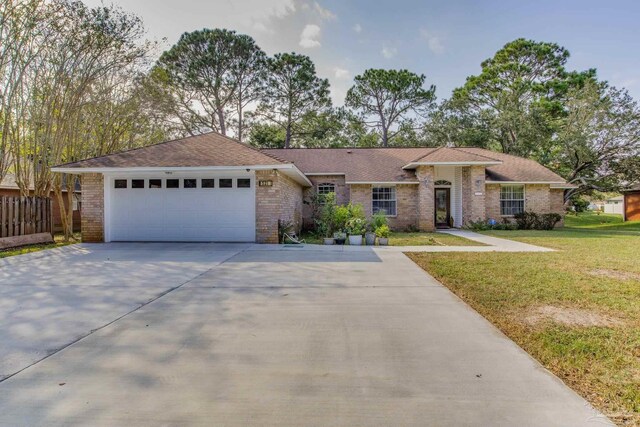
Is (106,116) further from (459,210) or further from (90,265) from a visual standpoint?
(459,210)

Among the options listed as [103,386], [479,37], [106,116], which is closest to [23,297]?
[103,386]

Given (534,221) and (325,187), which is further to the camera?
(325,187)

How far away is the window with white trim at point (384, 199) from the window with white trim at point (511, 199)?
5990 millimetres

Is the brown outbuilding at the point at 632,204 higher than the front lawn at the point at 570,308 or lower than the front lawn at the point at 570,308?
higher

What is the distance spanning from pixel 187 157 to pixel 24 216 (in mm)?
6155

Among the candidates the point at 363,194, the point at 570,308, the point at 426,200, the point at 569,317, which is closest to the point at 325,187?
the point at 363,194

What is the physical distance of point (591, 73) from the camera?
2798 centimetres

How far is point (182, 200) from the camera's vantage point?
11.8m

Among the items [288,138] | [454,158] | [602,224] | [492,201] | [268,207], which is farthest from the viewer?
[288,138]

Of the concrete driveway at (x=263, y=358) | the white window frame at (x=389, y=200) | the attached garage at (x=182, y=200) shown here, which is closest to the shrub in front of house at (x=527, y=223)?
the white window frame at (x=389, y=200)

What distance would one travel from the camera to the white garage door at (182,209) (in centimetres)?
1170

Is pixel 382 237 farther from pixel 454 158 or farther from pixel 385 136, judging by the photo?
pixel 385 136

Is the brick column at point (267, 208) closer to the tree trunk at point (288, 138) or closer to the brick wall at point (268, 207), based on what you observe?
the brick wall at point (268, 207)

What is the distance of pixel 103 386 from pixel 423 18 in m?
15.5
